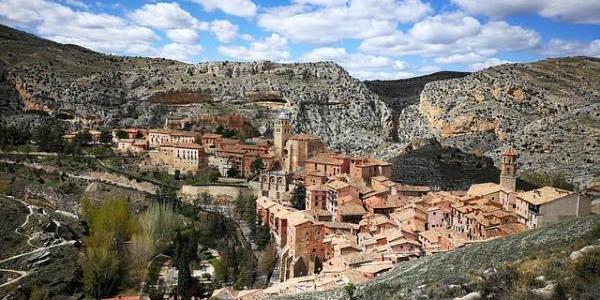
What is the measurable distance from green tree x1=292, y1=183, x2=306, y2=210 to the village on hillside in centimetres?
8

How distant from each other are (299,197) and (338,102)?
124ft

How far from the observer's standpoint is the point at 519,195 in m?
31.5

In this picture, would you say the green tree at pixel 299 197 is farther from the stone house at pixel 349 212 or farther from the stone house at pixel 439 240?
the stone house at pixel 439 240

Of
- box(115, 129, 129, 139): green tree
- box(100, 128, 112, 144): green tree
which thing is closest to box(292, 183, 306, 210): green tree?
box(115, 129, 129, 139): green tree

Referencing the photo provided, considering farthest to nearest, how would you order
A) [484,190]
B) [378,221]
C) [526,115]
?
1. [526,115]
2. [484,190]
3. [378,221]

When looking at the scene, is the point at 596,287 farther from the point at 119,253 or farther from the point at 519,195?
the point at 119,253

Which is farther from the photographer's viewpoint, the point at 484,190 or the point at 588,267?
the point at 484,190

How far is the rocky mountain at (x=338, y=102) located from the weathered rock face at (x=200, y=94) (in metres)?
0.15

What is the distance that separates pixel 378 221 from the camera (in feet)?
104

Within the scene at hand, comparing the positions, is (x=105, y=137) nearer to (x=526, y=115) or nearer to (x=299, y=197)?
(x=299, y=197)

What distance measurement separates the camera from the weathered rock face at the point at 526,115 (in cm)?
4916

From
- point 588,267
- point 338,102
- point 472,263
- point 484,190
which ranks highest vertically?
point 338,102

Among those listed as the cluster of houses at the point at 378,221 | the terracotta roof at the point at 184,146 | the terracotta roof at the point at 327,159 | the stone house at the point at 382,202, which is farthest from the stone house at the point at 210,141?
the stone house at the point at 382,202

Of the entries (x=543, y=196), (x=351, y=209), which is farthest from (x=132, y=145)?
(x=543, y=196)
